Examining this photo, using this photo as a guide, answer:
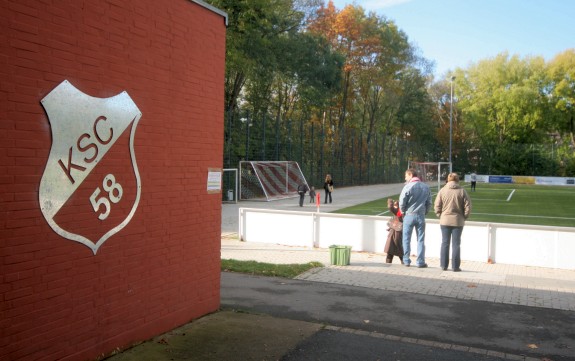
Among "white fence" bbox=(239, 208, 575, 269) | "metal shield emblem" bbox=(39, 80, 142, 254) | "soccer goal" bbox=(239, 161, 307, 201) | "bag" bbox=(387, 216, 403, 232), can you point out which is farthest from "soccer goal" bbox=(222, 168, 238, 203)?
"metal shield emblem" bbox=(39, 80, 142, 254)

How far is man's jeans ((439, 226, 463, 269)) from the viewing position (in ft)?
32.7

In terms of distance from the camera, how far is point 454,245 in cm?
997

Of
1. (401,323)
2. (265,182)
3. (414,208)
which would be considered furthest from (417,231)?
(265,182)

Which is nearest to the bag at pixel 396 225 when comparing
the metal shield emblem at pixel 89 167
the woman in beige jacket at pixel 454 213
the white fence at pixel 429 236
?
the woman in beige jacket at pixel 454 213

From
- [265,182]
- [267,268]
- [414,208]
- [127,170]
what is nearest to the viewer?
[127,170]

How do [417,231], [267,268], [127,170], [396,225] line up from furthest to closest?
[396,225] → [417,231] → [267,268] → [127,170]

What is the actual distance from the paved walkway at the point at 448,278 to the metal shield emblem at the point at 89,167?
15.7 ft

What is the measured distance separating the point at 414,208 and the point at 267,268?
3.07 metres

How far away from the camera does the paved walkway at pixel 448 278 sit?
26.9ft

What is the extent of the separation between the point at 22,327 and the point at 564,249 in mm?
10145

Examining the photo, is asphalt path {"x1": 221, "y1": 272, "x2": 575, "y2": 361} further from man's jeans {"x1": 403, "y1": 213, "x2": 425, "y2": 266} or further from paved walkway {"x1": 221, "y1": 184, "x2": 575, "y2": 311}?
man's jeans {"x1": 403, "y1": 213, "x2": 425, "y2": 266}

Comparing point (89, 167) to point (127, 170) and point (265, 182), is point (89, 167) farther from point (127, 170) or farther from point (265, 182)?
point (265, 182)

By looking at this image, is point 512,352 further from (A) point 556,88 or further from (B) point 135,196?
(A) point 556,88

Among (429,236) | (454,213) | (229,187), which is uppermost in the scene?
(454,213)
